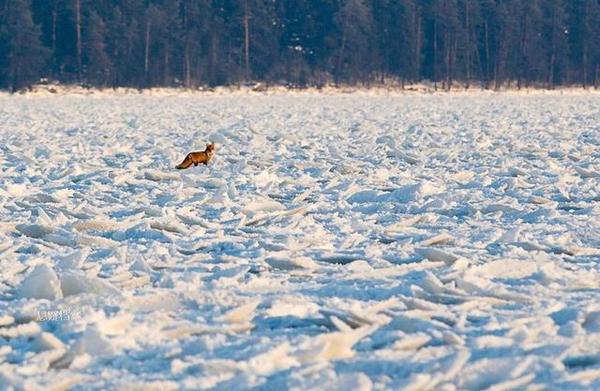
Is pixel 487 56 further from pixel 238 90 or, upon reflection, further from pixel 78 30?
pixel 78 30

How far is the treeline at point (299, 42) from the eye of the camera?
56312 mm

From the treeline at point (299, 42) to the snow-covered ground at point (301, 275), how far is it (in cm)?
4488

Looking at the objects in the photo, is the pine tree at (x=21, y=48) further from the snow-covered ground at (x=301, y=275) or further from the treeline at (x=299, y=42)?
the snow-covered ground at (x=301, y=275)

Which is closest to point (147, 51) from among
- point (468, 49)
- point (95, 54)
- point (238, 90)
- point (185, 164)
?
point (95, 54)

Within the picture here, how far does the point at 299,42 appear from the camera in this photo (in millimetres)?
64562

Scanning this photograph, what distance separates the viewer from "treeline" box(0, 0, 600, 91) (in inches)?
2217

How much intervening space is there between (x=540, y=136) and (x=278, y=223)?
370 inches

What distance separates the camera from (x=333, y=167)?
1105 cm

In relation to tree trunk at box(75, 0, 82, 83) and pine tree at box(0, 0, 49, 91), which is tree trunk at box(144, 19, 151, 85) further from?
pine tree at box(0, 0, 49, 91)

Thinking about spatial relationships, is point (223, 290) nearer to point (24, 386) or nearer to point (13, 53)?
point (24, 386)

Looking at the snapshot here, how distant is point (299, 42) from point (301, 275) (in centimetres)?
6018

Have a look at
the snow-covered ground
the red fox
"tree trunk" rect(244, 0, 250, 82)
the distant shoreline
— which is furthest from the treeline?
the snow-covered ground

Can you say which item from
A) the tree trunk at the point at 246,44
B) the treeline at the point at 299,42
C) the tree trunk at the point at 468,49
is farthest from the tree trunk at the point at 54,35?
the tree trunk at the point at 468,49

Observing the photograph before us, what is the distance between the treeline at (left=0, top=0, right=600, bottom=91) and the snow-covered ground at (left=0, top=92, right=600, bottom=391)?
147 ft
